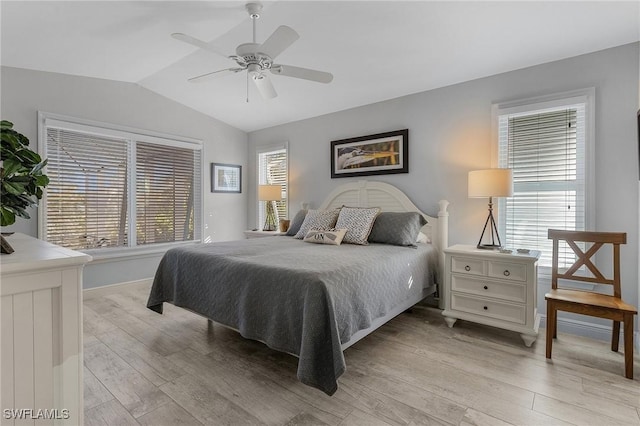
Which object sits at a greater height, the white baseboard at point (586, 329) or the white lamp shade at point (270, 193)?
the white lamp shade at point (270, 193)

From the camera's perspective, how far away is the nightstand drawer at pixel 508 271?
2.56m

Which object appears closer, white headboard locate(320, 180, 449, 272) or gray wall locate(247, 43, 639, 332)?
gray wall locate(247, 43, 639, 332)

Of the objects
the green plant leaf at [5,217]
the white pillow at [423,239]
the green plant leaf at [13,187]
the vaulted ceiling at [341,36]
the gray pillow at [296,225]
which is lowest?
the white pillow at [423,239]

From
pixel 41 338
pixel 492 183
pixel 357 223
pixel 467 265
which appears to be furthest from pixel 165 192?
pixel 492 183

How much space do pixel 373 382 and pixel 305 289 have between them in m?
0.75

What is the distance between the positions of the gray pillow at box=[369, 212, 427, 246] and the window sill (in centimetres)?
301

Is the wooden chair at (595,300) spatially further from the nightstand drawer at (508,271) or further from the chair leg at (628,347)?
the nightstand drawer at (508,271)

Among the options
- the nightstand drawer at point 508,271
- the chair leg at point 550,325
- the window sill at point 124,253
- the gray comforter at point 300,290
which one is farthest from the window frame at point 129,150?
the chair leg at point 550,325

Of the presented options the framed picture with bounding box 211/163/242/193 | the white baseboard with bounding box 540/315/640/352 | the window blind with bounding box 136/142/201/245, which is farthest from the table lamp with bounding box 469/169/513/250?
the window blind with bounding box 136/142/201/245

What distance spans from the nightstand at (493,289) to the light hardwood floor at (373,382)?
0.51ft

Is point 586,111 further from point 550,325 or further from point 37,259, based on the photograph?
point 37,259

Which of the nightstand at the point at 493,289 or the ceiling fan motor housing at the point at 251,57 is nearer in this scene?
the ceiling fan motor housing at the point at 251,57

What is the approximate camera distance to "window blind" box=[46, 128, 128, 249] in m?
3.60

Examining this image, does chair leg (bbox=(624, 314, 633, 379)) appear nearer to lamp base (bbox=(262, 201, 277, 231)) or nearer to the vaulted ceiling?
the vaulted ceiling
